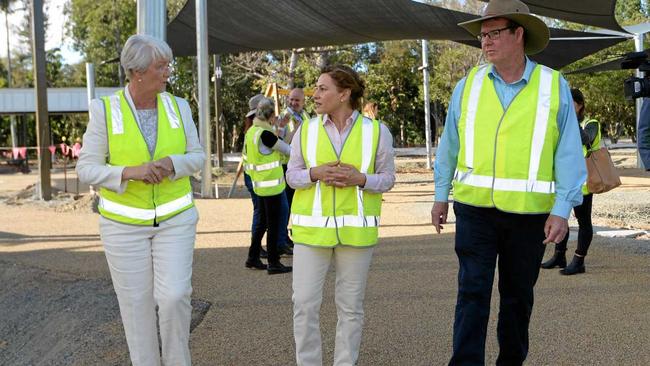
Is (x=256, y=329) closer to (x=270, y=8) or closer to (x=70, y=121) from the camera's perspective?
(x=270, y=8)

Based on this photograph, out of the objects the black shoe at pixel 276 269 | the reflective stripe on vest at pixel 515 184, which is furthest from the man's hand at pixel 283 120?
the reflective stripe on vest at pixel 515 184

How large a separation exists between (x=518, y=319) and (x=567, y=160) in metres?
0.86

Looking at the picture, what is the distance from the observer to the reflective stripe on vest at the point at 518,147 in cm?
361

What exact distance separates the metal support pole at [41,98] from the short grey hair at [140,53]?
14.2 m

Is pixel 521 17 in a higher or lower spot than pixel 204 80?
lower

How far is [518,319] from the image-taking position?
3.83m

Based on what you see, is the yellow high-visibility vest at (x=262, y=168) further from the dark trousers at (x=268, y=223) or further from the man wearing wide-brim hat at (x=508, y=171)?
the man wearing wide-brim hat at (x=508, y=171)

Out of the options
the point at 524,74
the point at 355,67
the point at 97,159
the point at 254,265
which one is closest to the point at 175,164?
the point at 97,159

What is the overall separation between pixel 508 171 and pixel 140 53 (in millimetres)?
1920

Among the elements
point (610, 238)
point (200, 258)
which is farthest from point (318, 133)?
point (610, 238)

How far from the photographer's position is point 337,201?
416 centimetres

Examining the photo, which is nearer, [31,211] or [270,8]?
[270,8]

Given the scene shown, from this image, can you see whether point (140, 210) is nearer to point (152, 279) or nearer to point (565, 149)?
point (152, 279)

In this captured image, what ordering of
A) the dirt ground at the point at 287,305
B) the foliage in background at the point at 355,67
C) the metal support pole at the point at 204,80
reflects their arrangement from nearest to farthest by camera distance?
the dirt ground at the point at 287,305 → the metal support pole at the point at 204,80 → the foliage in background at the point at 355,67
